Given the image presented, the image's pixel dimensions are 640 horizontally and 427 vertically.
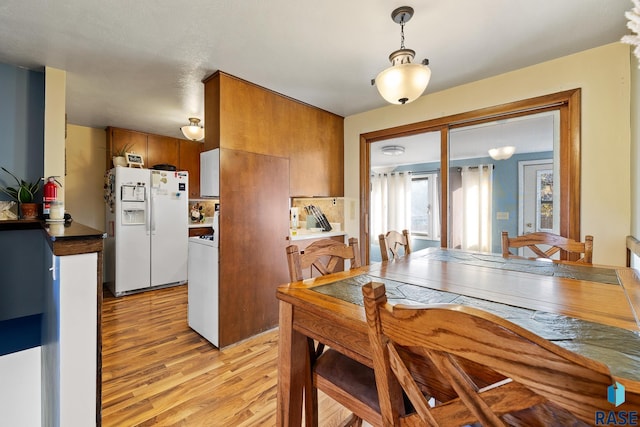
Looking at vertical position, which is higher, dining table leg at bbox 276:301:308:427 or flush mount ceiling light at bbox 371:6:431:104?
flush mount ceiling light at bbox 371:6:431:104

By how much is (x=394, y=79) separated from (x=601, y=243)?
2067 mm

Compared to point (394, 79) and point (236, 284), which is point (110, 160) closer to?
point (236, 284)

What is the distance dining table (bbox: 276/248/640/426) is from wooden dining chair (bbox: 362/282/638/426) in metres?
0.16

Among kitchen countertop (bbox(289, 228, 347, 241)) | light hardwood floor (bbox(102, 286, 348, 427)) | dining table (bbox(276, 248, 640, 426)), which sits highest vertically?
kitchen countertop (bbox(289, 228, 347, 241))

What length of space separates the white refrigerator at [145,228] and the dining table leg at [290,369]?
3.54 meters

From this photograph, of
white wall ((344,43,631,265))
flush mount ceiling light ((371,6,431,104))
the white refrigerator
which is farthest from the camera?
the white refrigerator

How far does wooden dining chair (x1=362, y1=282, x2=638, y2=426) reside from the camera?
40 cm

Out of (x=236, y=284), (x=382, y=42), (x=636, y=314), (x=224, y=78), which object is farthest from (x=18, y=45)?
(x=636, y=314)

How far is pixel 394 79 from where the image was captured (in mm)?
1571

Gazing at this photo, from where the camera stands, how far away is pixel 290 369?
114 centimetres

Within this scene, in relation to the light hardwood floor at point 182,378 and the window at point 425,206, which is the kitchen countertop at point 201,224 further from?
the window at point 425,206

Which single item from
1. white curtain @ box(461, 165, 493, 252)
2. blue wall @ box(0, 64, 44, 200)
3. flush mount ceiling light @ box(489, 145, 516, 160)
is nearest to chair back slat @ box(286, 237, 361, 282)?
white curtain @ box(461, 165, 493, 252)

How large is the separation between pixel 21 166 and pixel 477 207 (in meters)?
4.35

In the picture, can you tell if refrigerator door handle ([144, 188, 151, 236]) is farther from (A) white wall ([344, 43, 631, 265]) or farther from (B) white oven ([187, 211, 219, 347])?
(A) white wall ([344, 43, 631, 265])
